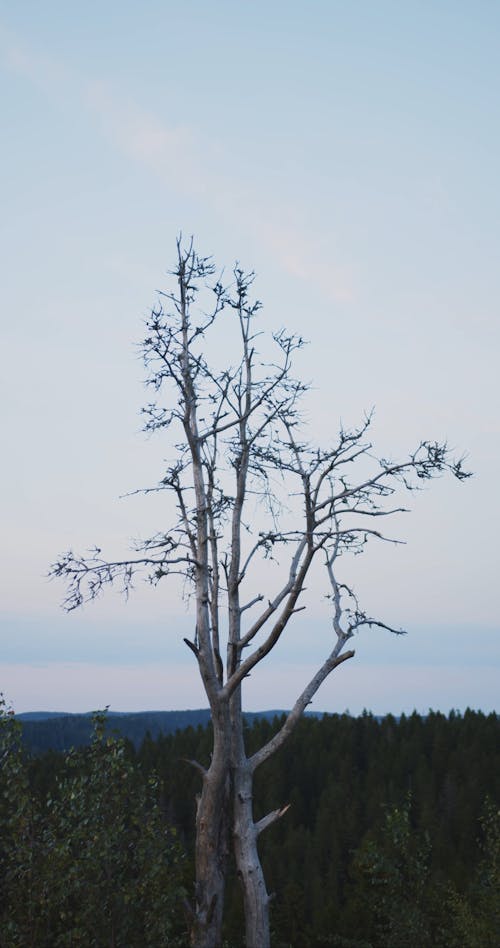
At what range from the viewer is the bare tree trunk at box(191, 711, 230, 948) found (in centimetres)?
1883

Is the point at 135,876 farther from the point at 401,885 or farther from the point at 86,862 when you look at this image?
the point at 401,885

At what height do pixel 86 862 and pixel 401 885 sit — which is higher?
pixel 86 862

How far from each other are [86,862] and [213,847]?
2.40m

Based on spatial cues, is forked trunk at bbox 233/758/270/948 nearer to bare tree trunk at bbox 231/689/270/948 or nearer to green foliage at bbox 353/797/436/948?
bare tree trunk at bbox 231/689/270/948

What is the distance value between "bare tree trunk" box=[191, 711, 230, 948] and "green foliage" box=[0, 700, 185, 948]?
452 mm

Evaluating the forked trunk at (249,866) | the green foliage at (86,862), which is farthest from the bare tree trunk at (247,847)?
the green foliage at (86,862)

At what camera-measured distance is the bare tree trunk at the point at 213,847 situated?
1883 centimetres

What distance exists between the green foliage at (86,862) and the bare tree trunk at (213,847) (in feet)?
1.48

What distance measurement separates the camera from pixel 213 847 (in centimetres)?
1908

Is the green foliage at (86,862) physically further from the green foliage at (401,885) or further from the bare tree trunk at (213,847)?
the green foliage at (401,885)

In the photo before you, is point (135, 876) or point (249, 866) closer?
point (249, 866)

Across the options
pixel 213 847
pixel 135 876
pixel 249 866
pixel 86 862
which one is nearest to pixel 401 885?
pixel 249 866

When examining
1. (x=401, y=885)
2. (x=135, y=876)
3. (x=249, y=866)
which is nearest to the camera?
(x=249, y=866)

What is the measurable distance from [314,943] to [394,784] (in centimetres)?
4623
